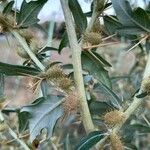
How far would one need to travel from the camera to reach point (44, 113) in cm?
89

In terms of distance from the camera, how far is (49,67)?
0.90 metres

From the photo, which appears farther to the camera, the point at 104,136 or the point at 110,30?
the point at 110,30

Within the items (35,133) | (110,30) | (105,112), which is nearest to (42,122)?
(35,133)

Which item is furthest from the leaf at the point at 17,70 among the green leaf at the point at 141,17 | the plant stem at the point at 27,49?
the green leaf at the point at 141,17

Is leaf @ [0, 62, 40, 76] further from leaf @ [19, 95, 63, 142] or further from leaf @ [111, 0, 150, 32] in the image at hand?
leaf @ [111, 0, 150, 32]

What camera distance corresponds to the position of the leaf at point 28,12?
96 cm

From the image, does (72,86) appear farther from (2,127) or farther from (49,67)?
(2,127)

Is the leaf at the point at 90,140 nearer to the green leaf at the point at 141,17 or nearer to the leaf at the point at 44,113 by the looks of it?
the leaf at the point at 44,113

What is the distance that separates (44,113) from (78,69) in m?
0.11

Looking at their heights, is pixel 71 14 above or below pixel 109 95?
above

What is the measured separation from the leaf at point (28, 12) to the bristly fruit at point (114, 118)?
0.86 ft

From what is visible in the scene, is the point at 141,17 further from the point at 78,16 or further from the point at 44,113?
the point at 44,113

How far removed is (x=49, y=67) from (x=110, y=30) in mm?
177

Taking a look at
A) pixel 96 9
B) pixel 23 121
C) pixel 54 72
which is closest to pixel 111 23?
pixel 96 9
